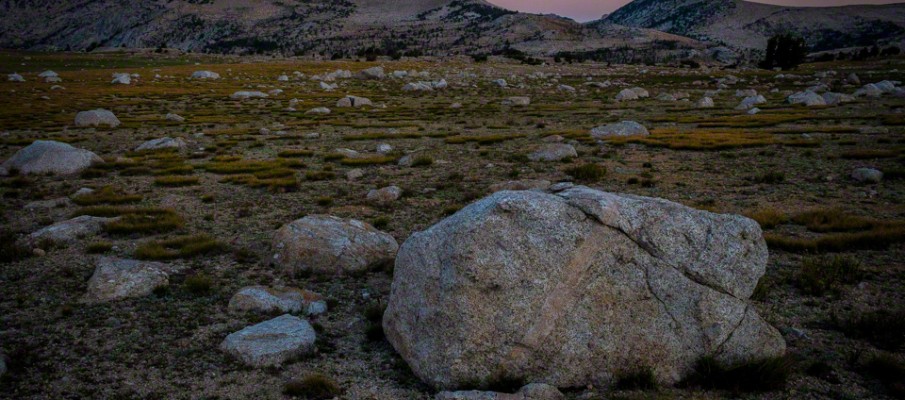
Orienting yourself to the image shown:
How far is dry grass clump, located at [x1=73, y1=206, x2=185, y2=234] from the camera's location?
58.0 feet

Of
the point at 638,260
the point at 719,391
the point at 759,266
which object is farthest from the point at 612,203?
the point at 719,391

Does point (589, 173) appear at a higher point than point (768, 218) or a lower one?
higher

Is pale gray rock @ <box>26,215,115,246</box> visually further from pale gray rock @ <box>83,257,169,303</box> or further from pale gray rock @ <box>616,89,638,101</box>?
pale gray rock @ <box>616,89,638,101</box>

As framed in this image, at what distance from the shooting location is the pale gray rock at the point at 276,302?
460 inches

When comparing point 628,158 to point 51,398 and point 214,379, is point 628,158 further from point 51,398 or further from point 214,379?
point 51,398

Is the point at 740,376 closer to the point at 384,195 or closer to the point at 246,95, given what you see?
the point at 384,195

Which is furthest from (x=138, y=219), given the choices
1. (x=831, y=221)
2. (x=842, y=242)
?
(x=831, y=221)

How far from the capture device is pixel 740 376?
8.21m

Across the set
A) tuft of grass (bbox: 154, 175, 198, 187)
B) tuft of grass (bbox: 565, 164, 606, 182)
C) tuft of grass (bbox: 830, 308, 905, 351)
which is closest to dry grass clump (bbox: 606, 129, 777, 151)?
tuft of grass (bbox: 565, 164, 606, 182)

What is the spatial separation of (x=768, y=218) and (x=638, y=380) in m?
12.4

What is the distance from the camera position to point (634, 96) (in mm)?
74000

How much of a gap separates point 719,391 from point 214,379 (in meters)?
8.83

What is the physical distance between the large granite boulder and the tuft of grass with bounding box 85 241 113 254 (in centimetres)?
1229

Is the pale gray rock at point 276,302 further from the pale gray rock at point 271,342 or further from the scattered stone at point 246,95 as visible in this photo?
the scattered stone at point 246,95
